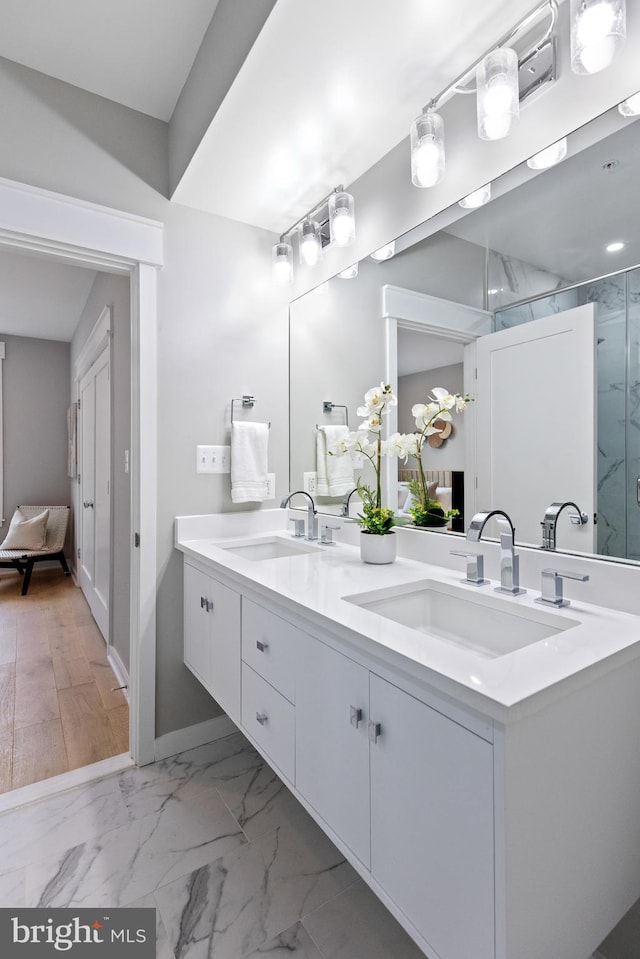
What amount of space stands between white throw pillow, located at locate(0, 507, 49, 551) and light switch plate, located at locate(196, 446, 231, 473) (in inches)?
133

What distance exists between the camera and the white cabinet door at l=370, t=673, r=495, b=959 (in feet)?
2.37

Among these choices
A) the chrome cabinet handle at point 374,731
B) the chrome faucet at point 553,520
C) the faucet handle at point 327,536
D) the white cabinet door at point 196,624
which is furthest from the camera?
the faucet handle at point 327,536

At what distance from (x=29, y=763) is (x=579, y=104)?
105 inches

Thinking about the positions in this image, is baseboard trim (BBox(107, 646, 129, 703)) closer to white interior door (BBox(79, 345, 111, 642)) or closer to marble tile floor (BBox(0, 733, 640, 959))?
white interior door (BBox(79, 345, 111, 642))

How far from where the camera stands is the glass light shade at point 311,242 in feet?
6.20

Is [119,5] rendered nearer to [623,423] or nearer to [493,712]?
[623,423]

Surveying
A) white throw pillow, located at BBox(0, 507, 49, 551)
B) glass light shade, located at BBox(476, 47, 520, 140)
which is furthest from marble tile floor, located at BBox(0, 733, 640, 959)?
white throw pillow, located at BBox(0, 507, 49, 551)

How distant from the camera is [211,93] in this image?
1473 millimetres

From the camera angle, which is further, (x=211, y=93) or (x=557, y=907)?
(x=211, y=93)

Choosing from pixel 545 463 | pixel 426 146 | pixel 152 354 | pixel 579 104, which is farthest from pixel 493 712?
pixel 152 354

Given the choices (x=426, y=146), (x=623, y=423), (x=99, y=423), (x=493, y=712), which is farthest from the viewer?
(x=99, y=423)

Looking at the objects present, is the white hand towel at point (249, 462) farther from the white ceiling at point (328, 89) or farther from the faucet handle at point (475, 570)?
the faucet handle at point (475, 570)

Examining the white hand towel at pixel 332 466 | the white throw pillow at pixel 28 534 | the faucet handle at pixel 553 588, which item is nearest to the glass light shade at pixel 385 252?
the white hand towel at pixel 332 466

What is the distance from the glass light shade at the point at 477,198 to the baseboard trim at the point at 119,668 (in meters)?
2.49
